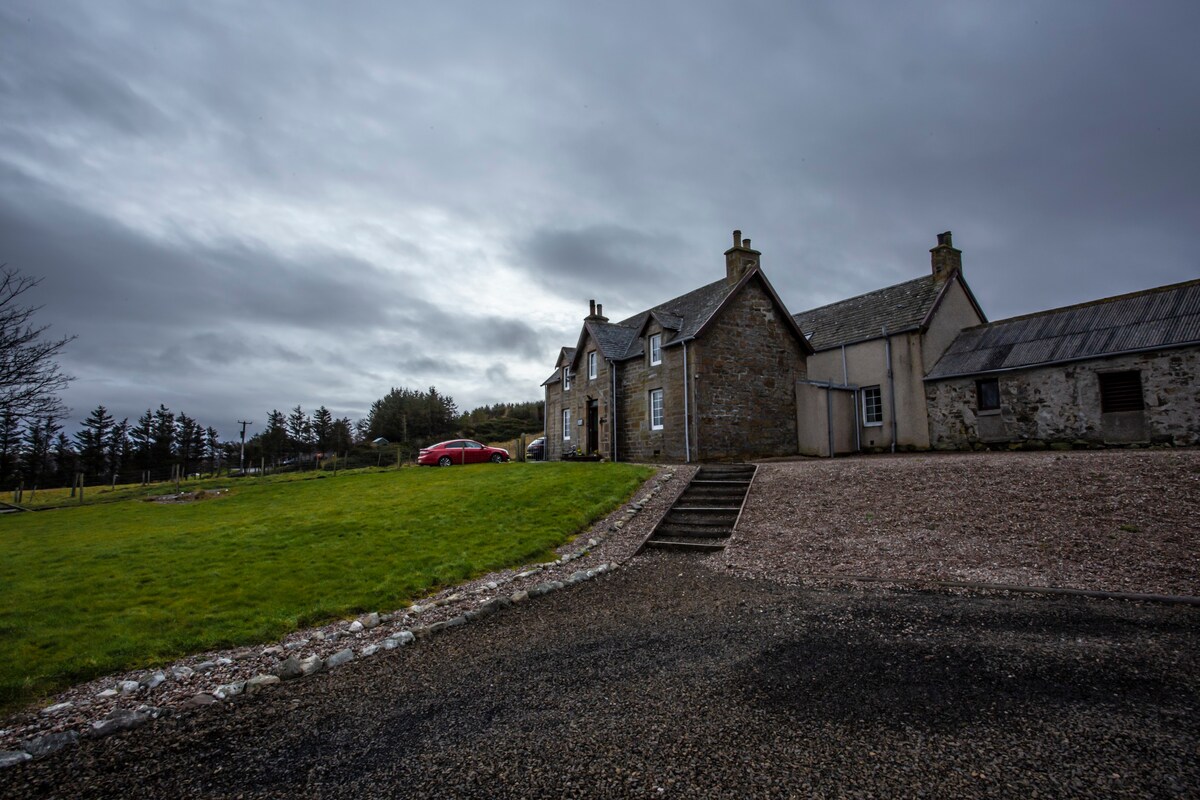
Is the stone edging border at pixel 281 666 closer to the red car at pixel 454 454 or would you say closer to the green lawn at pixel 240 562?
the green lawn at pixel 240 562

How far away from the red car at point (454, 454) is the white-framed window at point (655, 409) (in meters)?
10.0

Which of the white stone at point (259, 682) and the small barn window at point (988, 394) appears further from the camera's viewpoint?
the small barn window at point (988, 394)

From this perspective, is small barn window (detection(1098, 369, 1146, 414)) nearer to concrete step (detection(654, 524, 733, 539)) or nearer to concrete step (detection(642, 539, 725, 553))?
concrete step (detection(654, 524, 733, 539))

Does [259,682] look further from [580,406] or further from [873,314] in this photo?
[873,314]

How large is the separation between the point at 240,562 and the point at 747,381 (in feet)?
66.9

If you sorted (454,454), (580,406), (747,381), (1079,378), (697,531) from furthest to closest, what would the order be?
(580,406) → (454,454) → (747,381) → (1079,378) → (697,531)

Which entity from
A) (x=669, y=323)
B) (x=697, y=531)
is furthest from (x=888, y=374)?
(x=697, y=531)

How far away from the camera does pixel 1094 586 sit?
7539 mm

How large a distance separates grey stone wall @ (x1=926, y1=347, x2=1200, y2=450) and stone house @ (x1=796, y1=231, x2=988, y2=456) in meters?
1.06

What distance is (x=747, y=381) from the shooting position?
25.2 meters

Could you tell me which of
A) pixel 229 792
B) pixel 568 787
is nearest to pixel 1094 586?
pixel 568 787

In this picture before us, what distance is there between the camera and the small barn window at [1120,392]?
1939 centimetres

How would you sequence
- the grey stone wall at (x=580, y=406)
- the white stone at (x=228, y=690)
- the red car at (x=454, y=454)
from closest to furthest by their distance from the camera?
the white stone at (x=228, y=690) < the grey stone wall at (x=580, y=406) < the red car at (x=454, y=454)

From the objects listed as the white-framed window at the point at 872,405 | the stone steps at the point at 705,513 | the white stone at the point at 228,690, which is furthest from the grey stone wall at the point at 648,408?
the white stone at the point at 228,690
